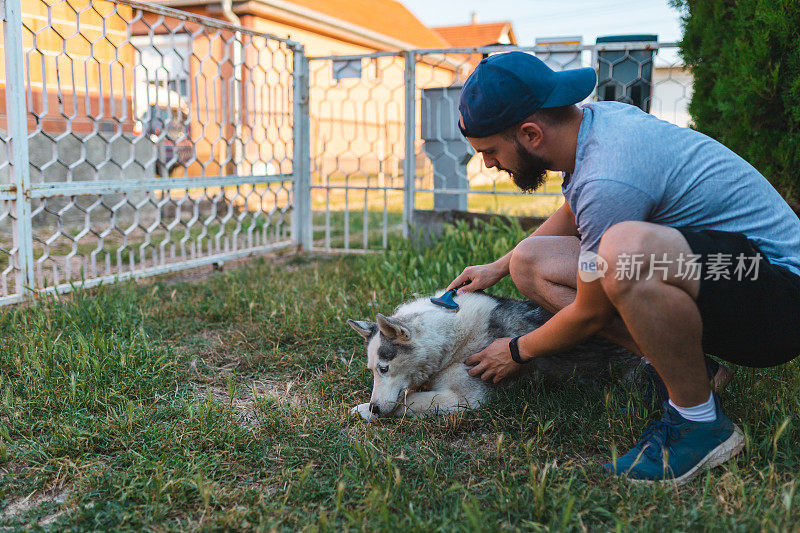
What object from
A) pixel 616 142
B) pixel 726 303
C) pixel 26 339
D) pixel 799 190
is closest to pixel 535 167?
pixel 616 142

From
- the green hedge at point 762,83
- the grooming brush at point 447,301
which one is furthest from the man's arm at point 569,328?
the green hedge at point 762,83

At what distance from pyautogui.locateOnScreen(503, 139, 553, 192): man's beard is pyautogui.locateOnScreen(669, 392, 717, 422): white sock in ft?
3.23

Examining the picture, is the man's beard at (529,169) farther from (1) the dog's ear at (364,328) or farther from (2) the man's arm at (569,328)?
(1) the dog's ear at (364,328)

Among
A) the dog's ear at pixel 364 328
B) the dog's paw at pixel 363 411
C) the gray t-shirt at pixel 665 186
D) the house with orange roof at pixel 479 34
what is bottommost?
the dog's paw at pixel 363 411

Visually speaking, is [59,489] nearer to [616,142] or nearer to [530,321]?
[530,321]

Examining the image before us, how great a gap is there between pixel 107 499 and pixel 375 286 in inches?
112

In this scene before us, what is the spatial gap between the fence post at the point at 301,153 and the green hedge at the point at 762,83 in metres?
4.16

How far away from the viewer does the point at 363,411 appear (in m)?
2.95

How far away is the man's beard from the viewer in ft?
7.98

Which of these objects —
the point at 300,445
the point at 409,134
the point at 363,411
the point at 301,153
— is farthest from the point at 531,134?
the point at 301,153

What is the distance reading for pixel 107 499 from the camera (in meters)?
2.29

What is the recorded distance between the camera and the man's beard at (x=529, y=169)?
243 centimetres

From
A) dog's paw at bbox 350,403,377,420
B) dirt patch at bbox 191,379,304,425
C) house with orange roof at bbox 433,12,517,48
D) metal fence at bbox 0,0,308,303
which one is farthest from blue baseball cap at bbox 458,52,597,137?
house with orange roof at bbox 433,12,517,48

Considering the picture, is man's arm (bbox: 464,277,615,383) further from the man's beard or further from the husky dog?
the man's beard
